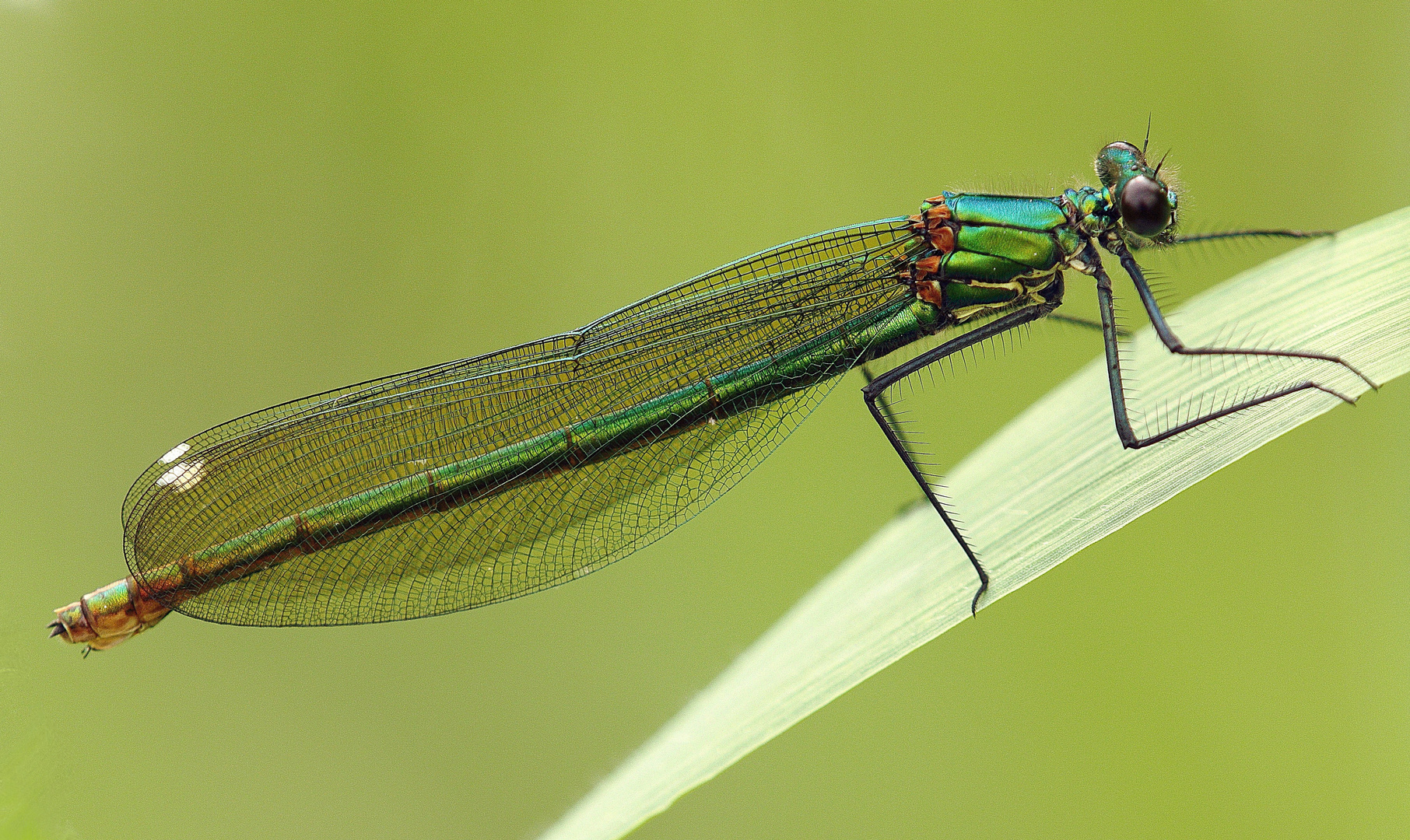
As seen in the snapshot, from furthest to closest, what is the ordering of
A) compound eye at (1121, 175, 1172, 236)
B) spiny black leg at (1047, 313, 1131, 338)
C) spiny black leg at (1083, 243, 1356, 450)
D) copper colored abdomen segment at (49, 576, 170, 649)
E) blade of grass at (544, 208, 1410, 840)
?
1. spiny black leg at (1047, 313, 1131, 338)
2. compound eye at (1121, 175, 1172, 236)
3. copper colored abdomen segment at (49, 576, 170, 649)
4. spiny black leg at (1083, 243, 1356, 450)
5. blade of grass at (544, 208, 1410, 840)

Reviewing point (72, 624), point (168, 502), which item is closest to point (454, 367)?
point (168, 502)

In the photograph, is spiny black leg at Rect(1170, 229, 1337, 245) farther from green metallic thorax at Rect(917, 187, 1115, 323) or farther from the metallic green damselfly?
green metallic thorax at Rect(917, 187, 1115, 323)

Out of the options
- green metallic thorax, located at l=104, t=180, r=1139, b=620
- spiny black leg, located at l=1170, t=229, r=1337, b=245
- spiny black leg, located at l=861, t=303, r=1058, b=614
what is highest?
green metallic thorax, located at l=104, t=180, r=1139, b=620

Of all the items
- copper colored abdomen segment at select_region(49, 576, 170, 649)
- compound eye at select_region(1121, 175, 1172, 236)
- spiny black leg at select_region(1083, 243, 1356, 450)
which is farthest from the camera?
compound eye at select_region(1121, 175, 1172, 236)

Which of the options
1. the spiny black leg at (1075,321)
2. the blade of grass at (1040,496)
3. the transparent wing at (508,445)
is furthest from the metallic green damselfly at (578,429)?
the spiny black leg at (1075,321)

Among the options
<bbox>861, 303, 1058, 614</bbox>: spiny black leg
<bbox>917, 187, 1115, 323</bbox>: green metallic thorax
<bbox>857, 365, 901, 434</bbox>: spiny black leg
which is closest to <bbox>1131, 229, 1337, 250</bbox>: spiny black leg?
<bbox>917, 187, 1115, 323</bbox>: green metallic thorax

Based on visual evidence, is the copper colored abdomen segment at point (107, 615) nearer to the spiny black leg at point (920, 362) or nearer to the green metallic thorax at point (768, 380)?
the green metallic thorax at point (768, 380)

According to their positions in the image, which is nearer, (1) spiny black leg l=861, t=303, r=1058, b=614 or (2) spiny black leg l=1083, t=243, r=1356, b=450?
(2) spiny black leg l=1083, t=243, r=1356, b=450

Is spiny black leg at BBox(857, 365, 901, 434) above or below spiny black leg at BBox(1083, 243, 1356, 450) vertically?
above

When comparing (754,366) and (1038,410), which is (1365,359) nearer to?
(1038,410)
